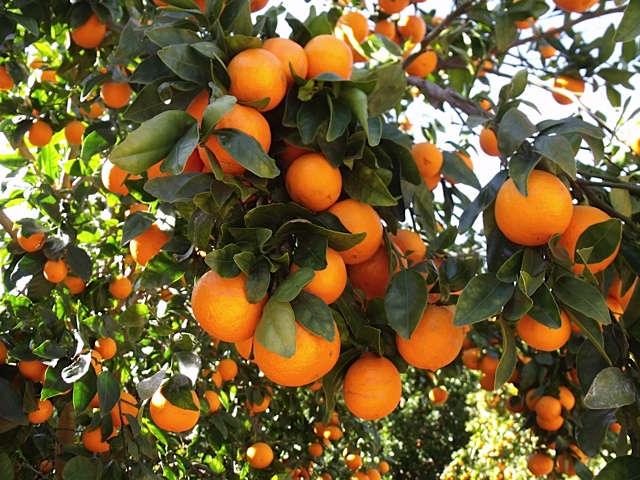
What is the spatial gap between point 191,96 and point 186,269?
39 centimetres

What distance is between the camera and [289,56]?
3.59 feet

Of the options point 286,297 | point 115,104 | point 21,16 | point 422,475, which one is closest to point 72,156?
point 115,104

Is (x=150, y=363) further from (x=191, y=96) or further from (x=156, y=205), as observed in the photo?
(x=191, y=96)

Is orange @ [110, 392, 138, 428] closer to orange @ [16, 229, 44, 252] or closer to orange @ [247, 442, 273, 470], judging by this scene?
orange @ [16, 229, 44, 252]

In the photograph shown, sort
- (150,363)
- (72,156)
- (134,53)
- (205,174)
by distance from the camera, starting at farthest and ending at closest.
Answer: (150,363), (72,156), (134,53), (205,174)

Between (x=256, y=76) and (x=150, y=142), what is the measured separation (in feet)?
0.82

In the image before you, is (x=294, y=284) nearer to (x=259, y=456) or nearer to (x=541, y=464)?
(x=259, y=456)

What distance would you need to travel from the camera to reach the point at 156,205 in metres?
1.54

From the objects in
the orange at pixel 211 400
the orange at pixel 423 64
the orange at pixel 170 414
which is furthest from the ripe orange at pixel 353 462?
the orange at pixel 423 64

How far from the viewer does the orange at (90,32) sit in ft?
5.78

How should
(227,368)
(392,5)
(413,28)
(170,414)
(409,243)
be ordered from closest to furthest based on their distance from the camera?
(409,243) → (170,414) → (392,5) → (413,28) → (227,368)

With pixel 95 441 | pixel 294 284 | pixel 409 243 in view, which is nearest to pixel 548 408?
pixel 409 243

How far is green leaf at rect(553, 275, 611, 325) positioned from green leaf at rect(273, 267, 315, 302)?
0.45m

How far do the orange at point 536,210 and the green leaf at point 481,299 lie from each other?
4.1 inches
